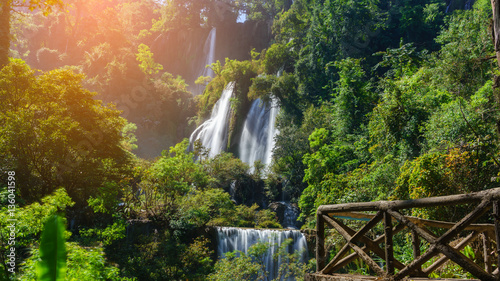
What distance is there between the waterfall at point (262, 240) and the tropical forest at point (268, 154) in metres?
0.05

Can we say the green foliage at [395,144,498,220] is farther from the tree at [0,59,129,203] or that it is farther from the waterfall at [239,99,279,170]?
the waterfall at [239,99,279,170]

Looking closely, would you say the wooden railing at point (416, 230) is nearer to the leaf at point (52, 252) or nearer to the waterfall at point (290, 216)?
the leaf at point (52, 252)

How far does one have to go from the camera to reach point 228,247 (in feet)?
40.8

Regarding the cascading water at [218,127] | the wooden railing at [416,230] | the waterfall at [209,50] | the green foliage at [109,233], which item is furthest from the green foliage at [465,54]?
the waterfall at [209,50]

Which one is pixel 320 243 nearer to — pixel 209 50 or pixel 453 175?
pixel 453 175

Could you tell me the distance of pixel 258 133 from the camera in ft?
78.7

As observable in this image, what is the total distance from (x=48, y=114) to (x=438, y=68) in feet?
48.5

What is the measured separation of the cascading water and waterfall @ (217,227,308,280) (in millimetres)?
12929

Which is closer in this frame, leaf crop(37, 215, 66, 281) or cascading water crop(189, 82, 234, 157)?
leaf crop(37, 215, 66, 281)

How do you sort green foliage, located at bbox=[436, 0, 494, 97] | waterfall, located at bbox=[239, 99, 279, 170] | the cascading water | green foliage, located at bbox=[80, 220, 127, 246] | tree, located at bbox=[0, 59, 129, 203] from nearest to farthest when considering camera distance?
tree, located at bbox=[0, 59, 129, 203] → green foliage, located at bbox=[80, 220, 127, 246] → green foliage, located at bbox=[436, 0, 494, 97] → waterfall, located at bbox=[239, 99, 279, 170] → the cascading water

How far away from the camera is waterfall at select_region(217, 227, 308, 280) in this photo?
35.8ft

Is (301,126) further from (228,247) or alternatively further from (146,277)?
(146,277)

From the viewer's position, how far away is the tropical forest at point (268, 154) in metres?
7.34

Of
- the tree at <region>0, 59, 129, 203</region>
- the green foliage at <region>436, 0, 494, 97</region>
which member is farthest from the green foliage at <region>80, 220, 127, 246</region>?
the green foliage at <region>436, 0, 494, 97</region>
